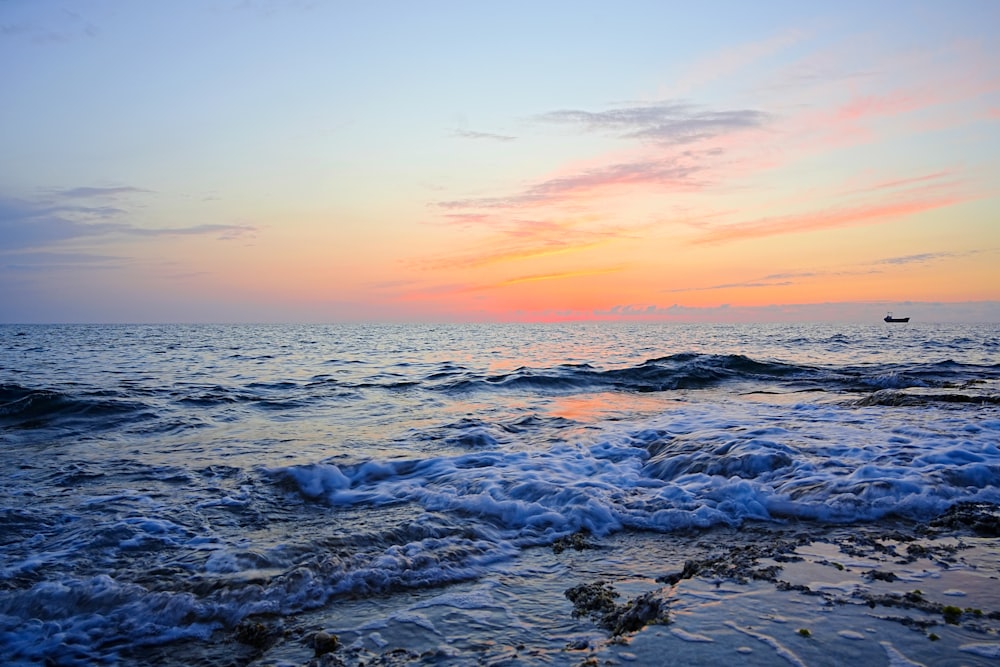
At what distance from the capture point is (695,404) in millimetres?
15273

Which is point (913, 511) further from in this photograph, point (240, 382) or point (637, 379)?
point (240, 382)

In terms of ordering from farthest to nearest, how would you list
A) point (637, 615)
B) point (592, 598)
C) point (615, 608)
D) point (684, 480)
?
point (684, 480) → point (592, 598) → point (615, 608) → point (637, 615)

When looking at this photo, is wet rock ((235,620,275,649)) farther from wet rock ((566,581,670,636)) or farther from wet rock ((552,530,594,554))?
wet rock ((552,530,594,554))

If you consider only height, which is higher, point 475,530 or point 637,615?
point 637,615

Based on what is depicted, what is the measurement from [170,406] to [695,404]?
13205 mm

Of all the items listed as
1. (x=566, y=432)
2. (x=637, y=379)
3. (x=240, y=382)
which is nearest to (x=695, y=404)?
(x=566, y=432)

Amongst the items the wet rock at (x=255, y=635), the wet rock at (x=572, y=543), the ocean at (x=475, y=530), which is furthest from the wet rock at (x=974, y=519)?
the wet rock at (x=255, y=635)

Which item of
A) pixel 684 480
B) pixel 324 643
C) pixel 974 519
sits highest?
pixel 324 643

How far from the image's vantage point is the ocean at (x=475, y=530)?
3590mm

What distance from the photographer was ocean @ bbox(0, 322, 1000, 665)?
11.8 ft

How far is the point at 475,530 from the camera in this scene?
5855 mm

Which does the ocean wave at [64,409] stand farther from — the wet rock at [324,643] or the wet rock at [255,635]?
the wet rock at [324,643]

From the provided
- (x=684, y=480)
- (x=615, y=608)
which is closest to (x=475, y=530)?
(x=615, y=608)

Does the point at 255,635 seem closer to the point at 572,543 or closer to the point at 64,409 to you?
the point at 572,543
